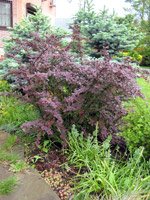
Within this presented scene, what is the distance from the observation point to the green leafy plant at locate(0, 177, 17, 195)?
2646 millimetres

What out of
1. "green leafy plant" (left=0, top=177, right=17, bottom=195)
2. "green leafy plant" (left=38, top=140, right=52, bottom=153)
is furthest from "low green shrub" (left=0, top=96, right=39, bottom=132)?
"green leafy plant" (left=0, top=177, right=17, bottom=195)

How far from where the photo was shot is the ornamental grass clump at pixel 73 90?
10.4 feet

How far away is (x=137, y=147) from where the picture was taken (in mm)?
3148

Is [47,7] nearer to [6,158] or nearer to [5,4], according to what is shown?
[5,4]

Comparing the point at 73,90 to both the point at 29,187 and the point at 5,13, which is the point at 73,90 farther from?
the point at 5,13

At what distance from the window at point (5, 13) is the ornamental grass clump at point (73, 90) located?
12657 millimetres

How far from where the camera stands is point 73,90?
3.54 meters

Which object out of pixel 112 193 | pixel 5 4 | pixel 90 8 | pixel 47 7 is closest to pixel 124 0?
pixel 47 7

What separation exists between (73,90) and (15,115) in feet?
4.04

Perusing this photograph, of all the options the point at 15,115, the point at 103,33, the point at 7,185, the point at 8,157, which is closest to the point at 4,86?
the point at 15,115

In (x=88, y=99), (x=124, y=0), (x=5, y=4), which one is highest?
(x=124, y=0)

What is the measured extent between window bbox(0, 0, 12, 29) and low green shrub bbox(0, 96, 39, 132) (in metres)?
11.8

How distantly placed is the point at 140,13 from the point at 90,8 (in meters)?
23.7

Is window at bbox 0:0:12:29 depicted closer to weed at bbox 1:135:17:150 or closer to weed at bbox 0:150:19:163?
weed at bbox 1:135:17:150
